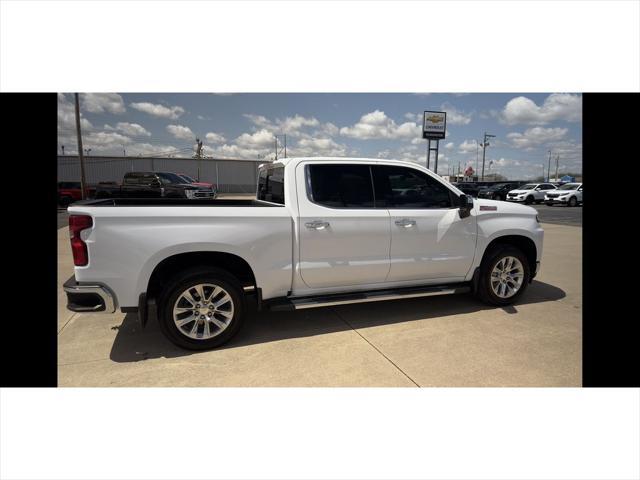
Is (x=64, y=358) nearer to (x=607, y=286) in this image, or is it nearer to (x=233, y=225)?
(x=233, y=225)

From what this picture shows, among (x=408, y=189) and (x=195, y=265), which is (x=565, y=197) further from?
(x=195, y=265)

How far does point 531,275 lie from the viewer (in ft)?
16.2

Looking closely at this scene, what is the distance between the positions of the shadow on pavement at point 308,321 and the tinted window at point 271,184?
1.37 m

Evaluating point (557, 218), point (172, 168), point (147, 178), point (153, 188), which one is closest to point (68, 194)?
point (147, 178)

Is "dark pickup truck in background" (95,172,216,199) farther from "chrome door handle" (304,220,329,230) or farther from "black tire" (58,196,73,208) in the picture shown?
"chrome door handle" (304,220,329,230)

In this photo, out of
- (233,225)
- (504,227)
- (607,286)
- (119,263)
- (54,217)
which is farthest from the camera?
(504,227)

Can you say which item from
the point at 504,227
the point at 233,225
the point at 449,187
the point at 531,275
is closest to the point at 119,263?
the point at 233,225

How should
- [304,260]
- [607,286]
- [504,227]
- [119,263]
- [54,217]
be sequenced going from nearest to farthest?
[119,263] < [304,260] < [54,217] < [607,286] < [504,227]

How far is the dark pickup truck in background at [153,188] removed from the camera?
17641 mm

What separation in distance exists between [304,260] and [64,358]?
236 cm

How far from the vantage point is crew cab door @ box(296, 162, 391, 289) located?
388 centimetres

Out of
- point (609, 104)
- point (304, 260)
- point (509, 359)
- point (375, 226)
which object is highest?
point (609, 104)

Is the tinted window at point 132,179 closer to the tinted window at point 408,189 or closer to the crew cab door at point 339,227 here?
the crew cab door at point 339,227

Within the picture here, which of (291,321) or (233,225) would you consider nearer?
(233,225)
